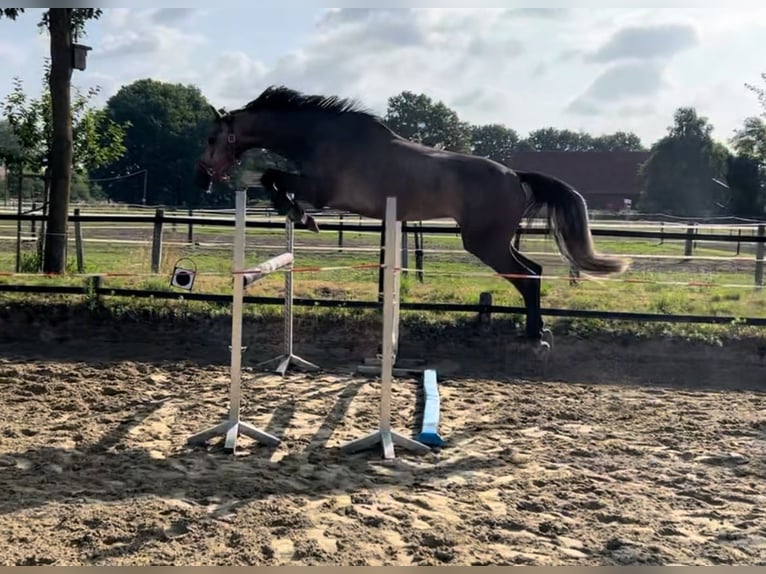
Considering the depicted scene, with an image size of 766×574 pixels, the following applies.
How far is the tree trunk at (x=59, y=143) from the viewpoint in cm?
892

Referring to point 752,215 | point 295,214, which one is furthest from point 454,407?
point 752,215

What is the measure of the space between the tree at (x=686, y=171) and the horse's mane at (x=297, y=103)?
34160 mm

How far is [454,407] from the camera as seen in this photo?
5.12 m

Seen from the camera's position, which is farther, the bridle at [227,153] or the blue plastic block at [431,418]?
the bridle at [227,153]

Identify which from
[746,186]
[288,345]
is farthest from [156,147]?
[288,345]

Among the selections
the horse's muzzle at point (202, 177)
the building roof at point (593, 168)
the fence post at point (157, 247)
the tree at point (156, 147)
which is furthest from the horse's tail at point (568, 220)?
the building roof at point (593, 168)

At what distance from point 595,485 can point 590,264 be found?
2144mm

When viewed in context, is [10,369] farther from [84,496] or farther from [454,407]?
[454,407]

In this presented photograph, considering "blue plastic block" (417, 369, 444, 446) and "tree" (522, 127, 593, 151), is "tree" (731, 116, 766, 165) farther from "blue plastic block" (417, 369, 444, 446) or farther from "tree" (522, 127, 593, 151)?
"tree" (522, 127, 593, 151)

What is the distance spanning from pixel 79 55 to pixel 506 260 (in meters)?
6.50

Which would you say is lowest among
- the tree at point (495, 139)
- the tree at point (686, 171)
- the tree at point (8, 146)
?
the tree at point (8, 146)

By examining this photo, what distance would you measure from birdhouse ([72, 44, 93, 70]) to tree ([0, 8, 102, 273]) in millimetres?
72

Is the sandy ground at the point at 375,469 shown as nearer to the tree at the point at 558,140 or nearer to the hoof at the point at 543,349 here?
the hoof at the point at 543,349

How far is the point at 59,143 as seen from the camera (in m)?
9.06
